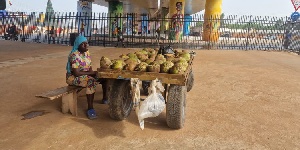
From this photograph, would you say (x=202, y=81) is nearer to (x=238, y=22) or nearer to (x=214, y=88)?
(x=214, y=88)

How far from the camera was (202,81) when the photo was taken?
7.85 meters

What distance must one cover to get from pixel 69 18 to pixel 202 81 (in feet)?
43.9

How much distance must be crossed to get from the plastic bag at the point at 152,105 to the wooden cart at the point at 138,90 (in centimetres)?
12

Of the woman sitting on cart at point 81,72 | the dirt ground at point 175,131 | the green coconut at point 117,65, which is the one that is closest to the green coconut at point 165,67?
the green coconut at point 117,65

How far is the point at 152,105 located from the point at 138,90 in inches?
12.8

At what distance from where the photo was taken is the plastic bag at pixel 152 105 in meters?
3.61

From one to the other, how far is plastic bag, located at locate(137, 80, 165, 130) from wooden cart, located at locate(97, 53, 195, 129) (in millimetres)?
115

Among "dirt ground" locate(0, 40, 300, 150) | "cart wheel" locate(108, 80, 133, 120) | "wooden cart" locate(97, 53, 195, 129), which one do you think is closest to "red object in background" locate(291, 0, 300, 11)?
"dirt ground" locate(0, 40, 300, 150)

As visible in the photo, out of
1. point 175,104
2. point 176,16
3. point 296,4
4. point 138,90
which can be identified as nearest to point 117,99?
point 138,90

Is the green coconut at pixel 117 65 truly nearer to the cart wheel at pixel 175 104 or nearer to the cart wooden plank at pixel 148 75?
the cart wooden plank at pixel 148 75

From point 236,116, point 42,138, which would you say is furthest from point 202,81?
point 42,138

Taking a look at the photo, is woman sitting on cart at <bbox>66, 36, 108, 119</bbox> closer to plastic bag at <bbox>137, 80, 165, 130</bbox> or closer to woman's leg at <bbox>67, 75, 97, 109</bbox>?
woman's leg at <bbox>67, 75, 97, 109</bbox>

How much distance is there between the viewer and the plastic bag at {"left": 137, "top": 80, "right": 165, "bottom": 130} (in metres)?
3.61

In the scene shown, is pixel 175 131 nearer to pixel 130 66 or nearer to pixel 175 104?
pixel 175 104
